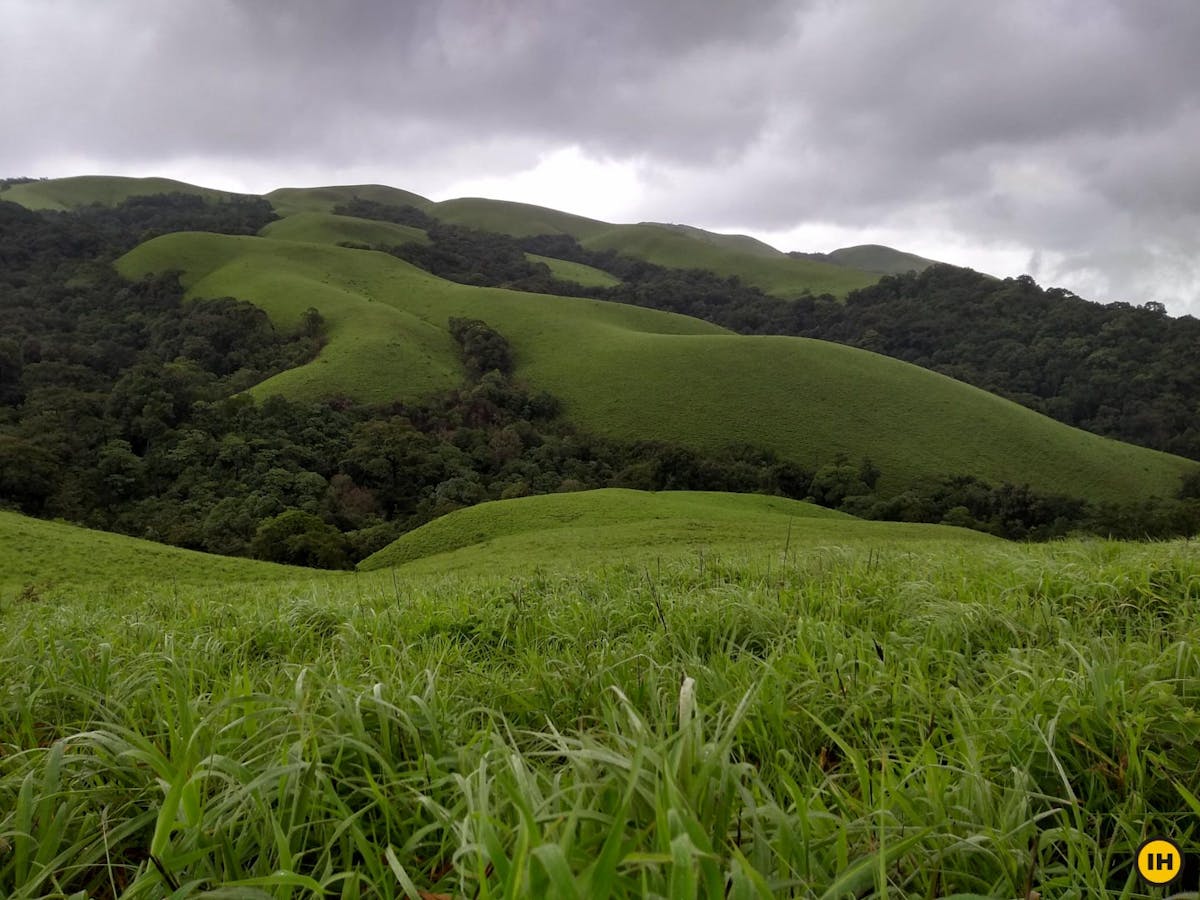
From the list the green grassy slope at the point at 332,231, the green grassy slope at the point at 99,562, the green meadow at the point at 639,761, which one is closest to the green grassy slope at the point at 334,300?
the green grassy slope at the point at 332,231

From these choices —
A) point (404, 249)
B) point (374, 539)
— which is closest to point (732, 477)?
point (374, 539)

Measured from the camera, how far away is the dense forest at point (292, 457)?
56.9 metres

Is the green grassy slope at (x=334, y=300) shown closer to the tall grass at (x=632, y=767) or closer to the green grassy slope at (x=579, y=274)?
the green grassy slope at (x=579, y=274)

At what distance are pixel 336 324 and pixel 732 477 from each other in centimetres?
6667

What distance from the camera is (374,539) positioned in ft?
168

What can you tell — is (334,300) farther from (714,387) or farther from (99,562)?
(99,562)

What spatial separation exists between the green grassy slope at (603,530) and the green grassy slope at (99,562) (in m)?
7.57

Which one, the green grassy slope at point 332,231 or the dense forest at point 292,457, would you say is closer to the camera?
the dense forest at point 292,457

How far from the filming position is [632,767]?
1.67 meters

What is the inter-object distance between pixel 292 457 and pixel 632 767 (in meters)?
75.8

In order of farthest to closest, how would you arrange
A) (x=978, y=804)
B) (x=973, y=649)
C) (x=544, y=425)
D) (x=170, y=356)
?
(x=170, y=356) → (x=544, y=425) → (x=973, y=649) → (x=978, y=804)

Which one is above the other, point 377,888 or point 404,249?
point 404,249

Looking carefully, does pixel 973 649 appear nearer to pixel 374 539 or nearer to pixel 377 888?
pixel 377 888

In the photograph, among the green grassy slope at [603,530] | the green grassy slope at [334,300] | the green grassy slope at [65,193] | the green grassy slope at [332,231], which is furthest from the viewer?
the green grassy slope at [65,193]
